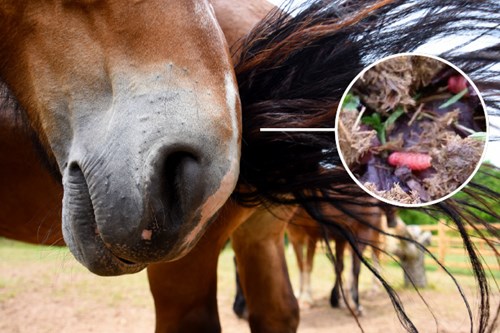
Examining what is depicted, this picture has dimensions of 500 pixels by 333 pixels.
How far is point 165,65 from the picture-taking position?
130 centimetres

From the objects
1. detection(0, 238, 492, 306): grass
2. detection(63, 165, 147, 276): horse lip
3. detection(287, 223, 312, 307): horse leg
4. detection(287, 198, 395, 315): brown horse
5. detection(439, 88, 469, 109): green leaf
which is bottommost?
detection(0, 238, 492, 306): grass

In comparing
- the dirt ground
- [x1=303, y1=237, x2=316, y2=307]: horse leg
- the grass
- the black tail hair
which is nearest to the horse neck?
the black tail hair

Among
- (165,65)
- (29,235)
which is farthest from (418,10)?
(29,235)

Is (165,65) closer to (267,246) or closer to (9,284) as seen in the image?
(267,246)

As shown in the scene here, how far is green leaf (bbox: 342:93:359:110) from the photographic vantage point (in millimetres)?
1776

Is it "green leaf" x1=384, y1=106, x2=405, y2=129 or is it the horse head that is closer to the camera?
the horse head

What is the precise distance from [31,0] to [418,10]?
1141 mm

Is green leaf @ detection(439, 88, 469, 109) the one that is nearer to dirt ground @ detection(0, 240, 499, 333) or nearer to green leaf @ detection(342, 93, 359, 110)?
green leaf @ detection(342, 93, 359, 110)

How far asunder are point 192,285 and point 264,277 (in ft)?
1.72

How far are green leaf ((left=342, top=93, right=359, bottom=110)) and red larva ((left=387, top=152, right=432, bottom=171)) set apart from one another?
0.20 m

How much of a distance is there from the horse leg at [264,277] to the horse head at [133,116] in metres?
1.44

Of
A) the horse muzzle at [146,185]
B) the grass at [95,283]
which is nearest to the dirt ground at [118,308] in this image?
the grass at [95,283]

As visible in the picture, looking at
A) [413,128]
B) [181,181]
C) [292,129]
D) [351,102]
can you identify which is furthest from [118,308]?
[181,181]

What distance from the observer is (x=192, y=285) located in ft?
7.95
